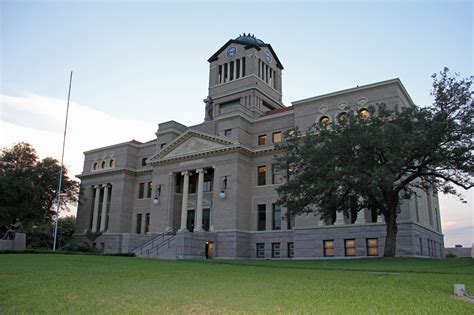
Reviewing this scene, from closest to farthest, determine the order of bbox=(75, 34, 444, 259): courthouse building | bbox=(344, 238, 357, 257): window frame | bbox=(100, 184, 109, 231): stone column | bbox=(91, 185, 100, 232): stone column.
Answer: bbox=(344, 238, 357, 257): window frame < bbox=(75, 34, 444, 259): courthouse building < bbox=(100, 184, 109, 231): stone column < bbox=(91, 185, 100, 232): stone column

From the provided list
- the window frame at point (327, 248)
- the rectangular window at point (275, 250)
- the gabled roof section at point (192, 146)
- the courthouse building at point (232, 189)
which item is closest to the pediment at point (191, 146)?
the gabled roof section at point (192, 146)

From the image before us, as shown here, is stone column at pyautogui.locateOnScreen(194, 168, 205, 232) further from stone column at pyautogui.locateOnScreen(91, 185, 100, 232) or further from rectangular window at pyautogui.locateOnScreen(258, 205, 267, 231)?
stone column at pyautogui.locateOnScreen(91, 185, 100, 232)

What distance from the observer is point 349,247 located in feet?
127

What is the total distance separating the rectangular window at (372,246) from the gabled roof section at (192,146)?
55.0 ft

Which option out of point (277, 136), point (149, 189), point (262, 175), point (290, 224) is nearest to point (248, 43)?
point (277, 136)

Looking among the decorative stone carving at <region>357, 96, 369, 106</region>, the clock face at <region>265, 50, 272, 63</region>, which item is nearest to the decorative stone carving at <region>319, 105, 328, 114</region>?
the decorative stone carving at <region>357, 96, 369, 106</region>

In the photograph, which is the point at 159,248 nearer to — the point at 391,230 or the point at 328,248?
the point at 328,248

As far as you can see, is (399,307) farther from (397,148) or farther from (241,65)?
(241,65)

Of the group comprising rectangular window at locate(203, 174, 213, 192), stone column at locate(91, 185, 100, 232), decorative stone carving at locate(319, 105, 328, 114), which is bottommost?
stone column at locate(91, 185, 100, 232)

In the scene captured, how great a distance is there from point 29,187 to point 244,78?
30.8 meters

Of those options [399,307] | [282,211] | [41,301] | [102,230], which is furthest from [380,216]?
[102,230]

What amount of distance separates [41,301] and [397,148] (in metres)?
22.0

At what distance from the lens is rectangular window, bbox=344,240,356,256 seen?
38584 mm

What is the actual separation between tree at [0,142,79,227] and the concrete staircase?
18.4 metres
